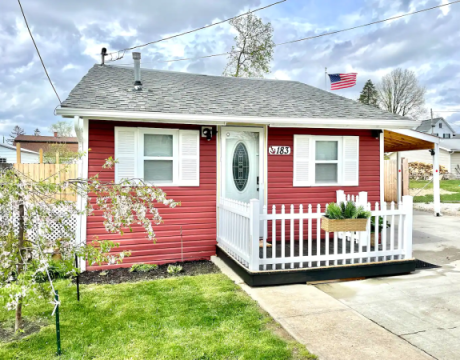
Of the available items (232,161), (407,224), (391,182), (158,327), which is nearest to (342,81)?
(232,161)

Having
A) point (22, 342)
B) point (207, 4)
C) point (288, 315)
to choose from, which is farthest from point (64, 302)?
point (207, 4)

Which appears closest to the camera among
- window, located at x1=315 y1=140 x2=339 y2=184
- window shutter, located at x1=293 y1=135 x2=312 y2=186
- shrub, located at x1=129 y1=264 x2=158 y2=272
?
shrub, located at x1=129 y1=264 x2=158 y2=272

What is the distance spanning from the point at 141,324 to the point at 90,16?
9.99 m

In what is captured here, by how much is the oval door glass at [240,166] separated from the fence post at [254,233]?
78.9 inches

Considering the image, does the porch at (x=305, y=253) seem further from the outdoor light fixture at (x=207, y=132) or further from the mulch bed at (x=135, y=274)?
the outdoor light fixture at (x=207, y=132)

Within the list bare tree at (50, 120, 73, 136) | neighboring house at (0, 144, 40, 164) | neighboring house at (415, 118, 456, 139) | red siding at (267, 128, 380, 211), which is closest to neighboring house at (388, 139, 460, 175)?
neighboring house at (415, 118, 456, 139)

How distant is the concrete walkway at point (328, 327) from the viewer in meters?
2.70

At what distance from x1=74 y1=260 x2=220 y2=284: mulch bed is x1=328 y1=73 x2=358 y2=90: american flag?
612 centimetres

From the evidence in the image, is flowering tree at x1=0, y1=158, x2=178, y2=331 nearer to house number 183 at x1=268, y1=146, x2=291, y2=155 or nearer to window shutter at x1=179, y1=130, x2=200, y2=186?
window shutter at x1=179, y1=130, x2=200, y2=186

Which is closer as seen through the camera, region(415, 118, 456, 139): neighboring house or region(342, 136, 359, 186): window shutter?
region(342, 136, 359, 186): window shutter

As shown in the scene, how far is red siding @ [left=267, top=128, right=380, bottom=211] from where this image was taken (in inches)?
251

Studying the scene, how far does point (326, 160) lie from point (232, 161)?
1.91m

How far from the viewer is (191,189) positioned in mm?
5980

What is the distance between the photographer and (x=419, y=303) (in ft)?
12.4
